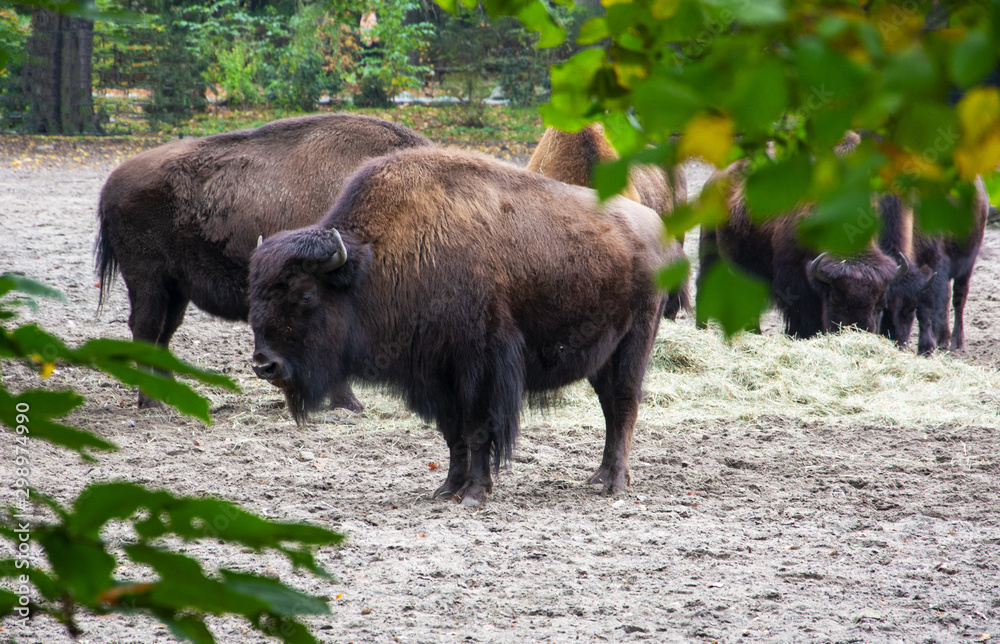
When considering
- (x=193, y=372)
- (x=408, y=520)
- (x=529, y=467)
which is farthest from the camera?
(x=529, y=467)

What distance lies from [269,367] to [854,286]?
5517 mm

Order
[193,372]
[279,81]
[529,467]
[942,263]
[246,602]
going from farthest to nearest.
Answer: [279,81], [942,263], [529,467], [193,372], [246,602]

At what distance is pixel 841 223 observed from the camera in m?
0.69

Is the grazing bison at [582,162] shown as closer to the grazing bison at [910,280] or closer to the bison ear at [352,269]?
the grazing bison at [910,280]

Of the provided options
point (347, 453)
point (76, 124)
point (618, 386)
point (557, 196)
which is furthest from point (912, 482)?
point (76, 124)

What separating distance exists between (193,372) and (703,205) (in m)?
0.52

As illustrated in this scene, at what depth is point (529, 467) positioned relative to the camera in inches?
223

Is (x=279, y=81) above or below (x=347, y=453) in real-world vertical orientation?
above

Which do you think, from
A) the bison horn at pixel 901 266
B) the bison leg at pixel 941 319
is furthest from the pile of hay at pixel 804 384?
the bison leg at pixel 941 319

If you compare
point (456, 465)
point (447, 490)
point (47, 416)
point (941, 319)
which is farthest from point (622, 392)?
point (941, 319)

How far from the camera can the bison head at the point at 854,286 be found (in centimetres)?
819

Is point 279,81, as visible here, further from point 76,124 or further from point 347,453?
point 347,453

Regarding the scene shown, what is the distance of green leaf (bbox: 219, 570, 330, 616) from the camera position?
813 millimetres

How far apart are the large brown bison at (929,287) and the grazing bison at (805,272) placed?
Result: 0.37 m
